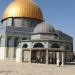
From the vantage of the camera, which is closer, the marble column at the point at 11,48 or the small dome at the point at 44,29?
the small dome at the point at 44,29

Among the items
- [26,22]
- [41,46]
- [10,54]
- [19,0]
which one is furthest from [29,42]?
[19,0]

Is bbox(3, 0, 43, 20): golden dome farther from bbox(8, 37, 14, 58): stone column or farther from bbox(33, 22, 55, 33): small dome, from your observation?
bbox(33, 22, 55, 33): small dome

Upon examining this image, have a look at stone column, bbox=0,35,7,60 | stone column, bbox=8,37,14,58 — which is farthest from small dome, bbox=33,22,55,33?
stone column, bbox=0,35,7,60

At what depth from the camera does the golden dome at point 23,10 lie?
44500 mm

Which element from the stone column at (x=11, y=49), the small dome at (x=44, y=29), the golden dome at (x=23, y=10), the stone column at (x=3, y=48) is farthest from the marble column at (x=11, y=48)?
the small dome at (x=44, y=29)

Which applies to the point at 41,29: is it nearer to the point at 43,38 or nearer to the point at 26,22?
the point at 43,38

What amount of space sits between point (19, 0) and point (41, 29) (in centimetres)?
1682

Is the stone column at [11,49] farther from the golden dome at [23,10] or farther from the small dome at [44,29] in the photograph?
the small dome at [44,29]

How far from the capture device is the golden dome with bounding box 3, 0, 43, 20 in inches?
1752

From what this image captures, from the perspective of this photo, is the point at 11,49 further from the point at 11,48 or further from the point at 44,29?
the point at 44,29

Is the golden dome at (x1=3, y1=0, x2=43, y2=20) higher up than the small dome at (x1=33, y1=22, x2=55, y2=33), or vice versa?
the golden dome at (x1=3, y1=0, x2=43, y2=20)

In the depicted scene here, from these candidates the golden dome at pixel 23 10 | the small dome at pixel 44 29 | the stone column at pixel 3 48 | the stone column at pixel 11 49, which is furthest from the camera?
the golden dome at pixel 23 10

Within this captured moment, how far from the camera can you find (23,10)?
147 feet

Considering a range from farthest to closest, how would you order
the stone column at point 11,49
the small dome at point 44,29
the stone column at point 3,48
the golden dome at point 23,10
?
the golden dome at point 23,10 < the stone column at point 11,49 < the stone column at point 3,48 < the small dome at point 44,29
